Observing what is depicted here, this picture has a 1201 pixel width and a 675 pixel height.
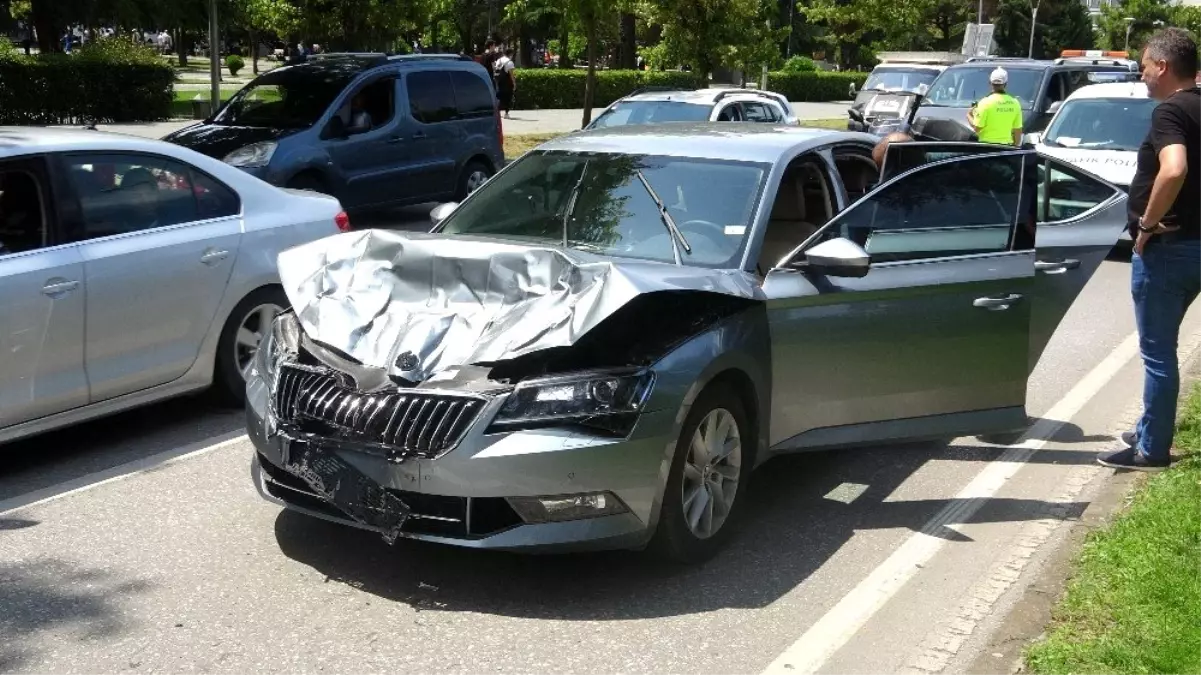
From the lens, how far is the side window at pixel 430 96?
15188 millimetres

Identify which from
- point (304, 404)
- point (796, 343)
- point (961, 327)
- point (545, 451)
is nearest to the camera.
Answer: point (545, 451)

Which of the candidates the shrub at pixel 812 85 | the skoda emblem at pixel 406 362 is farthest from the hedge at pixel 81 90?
the shrub at pixel 812 85

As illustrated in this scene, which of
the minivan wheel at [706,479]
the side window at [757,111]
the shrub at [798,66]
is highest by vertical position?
the shrub at [798,66]

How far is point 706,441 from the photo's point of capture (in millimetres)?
5098

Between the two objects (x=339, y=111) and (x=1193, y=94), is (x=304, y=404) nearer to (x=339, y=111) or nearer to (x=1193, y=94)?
(x=1193, y=94)

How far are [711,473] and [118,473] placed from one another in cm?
300

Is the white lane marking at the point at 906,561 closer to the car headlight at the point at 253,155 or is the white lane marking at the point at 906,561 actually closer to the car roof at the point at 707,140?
the car roof at the point at 707,140

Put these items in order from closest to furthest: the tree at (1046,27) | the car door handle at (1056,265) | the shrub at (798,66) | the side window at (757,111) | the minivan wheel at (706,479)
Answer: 1. the minivan wheel at (706,479)
2. the car door handle at (1056,265)
3. the side window at (757,111)
4. the shrub at (798,66)
5. the tree at (1046,27)

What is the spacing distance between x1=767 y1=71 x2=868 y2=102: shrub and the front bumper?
156 feet

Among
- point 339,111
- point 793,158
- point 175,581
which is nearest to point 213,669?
point 175,581

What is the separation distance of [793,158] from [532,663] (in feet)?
9.37

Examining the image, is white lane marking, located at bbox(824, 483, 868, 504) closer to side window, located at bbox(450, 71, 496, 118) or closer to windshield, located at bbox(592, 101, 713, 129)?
windshield, located at bbox(592, 101, 713, 129)

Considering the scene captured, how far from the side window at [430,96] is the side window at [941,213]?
384 inches

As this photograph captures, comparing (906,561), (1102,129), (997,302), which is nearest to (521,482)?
(906,561)
